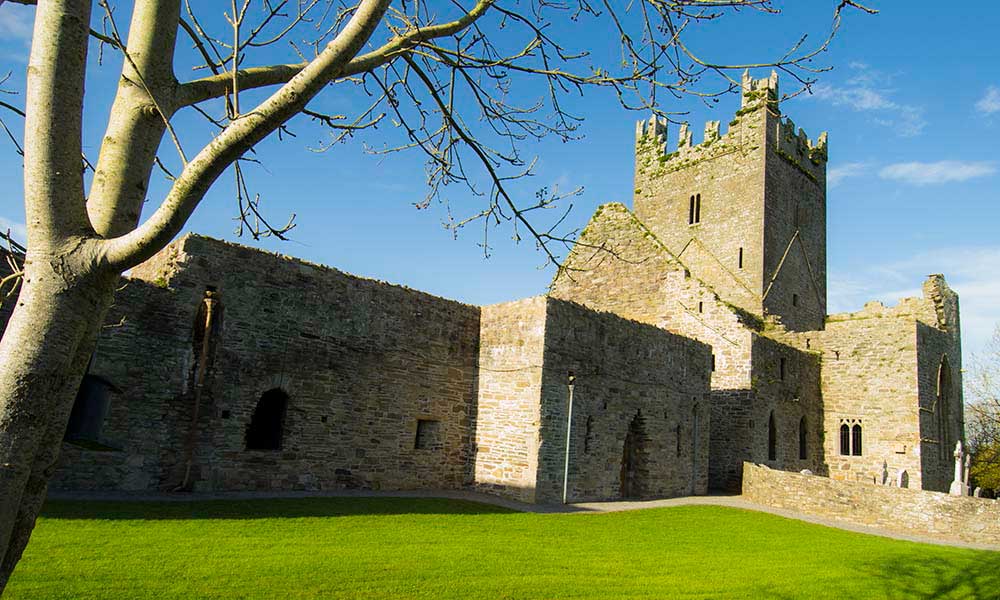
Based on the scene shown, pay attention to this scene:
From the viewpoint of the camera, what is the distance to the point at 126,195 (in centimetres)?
319

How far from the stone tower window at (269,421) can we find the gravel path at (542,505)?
1225 millimetres

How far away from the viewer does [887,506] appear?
18.4 meters

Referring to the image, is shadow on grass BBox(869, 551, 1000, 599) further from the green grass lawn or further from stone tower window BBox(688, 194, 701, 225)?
stone tower window BBox(688, 194, 701, 225)

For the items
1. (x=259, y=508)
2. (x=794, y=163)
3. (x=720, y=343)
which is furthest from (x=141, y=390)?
(x=794, y=163)

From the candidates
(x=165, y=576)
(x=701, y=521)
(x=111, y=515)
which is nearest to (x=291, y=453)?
(x=111, y=515)

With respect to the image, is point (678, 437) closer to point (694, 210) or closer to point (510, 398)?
point (510, 398)

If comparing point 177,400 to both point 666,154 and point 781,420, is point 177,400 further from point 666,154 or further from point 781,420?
point 666,154

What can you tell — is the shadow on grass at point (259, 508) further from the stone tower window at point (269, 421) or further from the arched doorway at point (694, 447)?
the arched doorway at point (694, 447)

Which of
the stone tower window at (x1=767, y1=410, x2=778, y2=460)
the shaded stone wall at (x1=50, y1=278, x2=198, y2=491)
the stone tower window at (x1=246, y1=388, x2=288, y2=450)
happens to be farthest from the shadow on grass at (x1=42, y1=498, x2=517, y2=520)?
the stone tower window at (x1=767, y1=410, x2=778, y2=460)

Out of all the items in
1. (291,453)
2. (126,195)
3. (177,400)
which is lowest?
(291,453)

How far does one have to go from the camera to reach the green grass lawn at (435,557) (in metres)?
7.80

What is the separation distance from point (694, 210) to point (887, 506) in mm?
21252

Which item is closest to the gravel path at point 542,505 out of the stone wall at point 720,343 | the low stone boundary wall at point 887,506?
the low stone boundary wall at point 887,506

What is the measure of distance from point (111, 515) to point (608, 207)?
21748 millimetres
